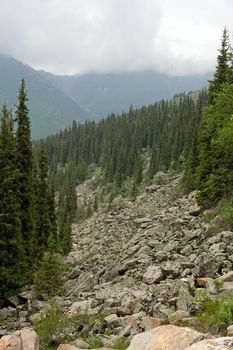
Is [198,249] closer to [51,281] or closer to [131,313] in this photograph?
[131,313]

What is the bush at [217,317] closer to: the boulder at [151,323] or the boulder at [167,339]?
the boulder at [151,323]

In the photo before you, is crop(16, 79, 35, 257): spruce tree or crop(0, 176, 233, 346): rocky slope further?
crop(16, 79, 35, 257): spruce tree

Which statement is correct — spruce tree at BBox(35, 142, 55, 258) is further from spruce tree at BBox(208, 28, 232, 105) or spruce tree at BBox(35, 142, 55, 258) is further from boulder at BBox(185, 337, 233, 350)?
boulder at BBox(185, 337, 233, 350)

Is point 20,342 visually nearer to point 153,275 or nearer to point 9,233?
point 153,275

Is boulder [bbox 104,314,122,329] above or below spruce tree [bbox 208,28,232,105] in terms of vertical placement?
below

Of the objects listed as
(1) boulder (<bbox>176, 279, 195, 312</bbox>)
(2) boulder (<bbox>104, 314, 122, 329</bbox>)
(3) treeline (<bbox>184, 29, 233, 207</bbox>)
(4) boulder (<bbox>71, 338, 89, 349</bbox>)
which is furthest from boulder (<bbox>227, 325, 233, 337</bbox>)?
(3) treeline (<bbox>184, 29, 233, 207</bbox>)

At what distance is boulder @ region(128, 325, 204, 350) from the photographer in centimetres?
812

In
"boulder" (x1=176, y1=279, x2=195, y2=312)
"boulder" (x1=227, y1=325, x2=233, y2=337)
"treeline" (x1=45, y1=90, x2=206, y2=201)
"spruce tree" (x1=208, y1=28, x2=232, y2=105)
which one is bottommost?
"treeline" (x1=45, y1=90, x2=206, y2=201)

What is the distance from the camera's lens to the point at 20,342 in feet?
35.5

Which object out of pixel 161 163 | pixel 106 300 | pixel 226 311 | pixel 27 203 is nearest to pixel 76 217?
pixel 161 163

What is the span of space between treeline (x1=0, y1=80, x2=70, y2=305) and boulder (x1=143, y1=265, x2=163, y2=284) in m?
8.95

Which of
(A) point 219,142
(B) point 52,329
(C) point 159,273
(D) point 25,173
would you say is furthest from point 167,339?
(D) point 25,173

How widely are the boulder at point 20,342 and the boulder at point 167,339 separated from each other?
122 inches

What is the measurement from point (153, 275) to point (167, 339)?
33.3ft
